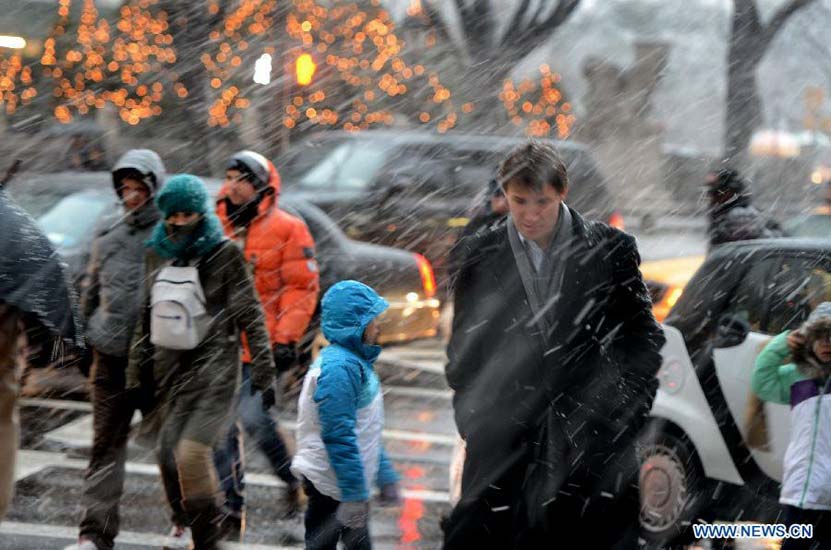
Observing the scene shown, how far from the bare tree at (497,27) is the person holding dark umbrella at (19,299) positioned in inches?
820

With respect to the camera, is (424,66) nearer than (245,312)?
No

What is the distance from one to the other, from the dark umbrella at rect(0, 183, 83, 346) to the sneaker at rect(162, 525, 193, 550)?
192 centimetres

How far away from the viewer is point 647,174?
44.8 meters

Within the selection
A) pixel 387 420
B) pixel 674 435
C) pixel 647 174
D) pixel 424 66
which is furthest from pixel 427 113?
pixel 674 435

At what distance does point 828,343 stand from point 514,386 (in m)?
1.74

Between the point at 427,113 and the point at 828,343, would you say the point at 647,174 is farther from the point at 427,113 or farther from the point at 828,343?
the point at 828,343

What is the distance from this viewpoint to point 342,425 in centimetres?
455

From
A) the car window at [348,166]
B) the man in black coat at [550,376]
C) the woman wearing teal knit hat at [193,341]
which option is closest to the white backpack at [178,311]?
the woman wearing teal knit hat at [193,341]

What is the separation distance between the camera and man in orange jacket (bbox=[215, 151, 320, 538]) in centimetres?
656

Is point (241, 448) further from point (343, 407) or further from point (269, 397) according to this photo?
point (343, 407)

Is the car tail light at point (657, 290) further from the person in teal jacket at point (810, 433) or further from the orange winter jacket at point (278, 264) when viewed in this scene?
the person in teal jacket at point (810, 433)

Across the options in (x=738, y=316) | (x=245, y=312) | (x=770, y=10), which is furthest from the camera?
(x=770, y=10)

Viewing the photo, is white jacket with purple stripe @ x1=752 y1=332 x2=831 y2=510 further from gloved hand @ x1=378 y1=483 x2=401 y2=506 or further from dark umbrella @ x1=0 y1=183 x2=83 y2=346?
dark umbrella @ x1=0 y1=183 x2=83 y2=346

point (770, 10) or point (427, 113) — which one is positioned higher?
point (770, 10)
